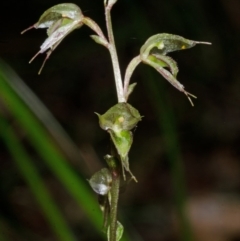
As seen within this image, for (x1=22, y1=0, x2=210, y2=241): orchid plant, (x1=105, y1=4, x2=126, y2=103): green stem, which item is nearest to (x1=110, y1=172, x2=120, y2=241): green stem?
(x1=22, y1=0, x2=210, y2=241): orchid plant

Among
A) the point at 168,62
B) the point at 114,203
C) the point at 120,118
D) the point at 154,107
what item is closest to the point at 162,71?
the point at 168,62

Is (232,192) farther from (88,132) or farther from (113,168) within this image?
(113,168)

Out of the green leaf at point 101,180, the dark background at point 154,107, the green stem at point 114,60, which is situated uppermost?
the green stem at point 114,60

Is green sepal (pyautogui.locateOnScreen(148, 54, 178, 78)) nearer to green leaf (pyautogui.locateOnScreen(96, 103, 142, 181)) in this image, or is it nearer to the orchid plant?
the orchid plant

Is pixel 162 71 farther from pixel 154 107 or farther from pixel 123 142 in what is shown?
pixel 154 107

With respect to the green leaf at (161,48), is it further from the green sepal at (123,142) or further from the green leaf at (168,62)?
the green sepal at (123,142)

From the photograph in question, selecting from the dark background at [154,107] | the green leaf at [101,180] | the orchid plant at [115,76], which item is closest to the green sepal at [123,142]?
the orchid plant at [115,76]

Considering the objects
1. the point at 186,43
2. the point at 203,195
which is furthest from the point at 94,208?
the point at 203,195
